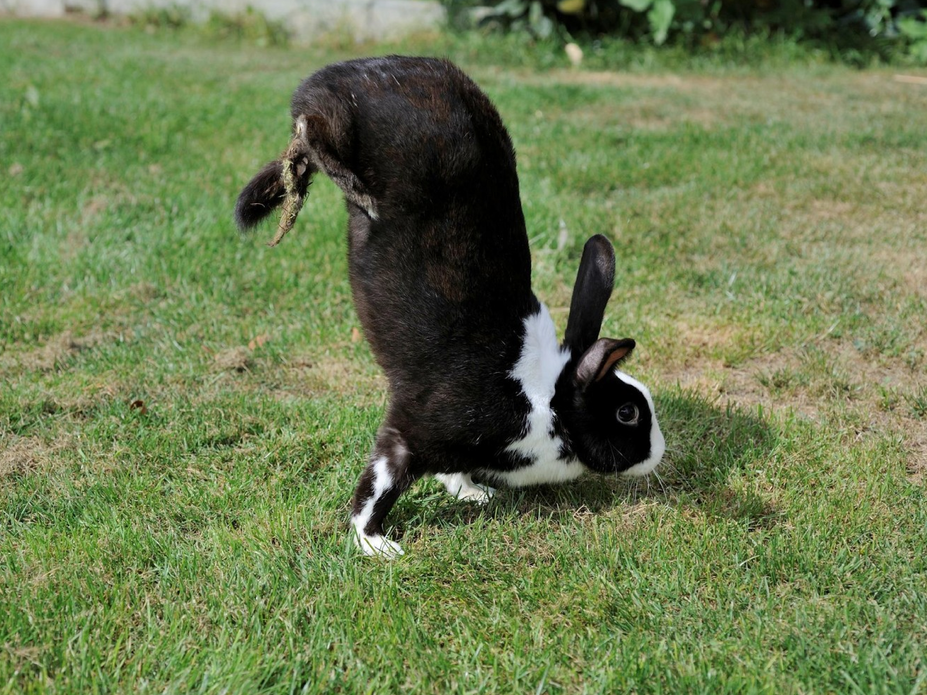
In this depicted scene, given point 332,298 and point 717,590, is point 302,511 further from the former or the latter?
point 332,298

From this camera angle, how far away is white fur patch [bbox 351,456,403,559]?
9.15 ft

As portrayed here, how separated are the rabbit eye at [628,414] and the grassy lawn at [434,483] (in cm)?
30

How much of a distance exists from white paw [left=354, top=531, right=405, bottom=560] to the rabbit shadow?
14 cm

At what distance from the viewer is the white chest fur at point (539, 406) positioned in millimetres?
2873

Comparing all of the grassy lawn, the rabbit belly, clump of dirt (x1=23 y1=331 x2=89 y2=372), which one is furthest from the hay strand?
clump of dirt (x1=23 y1=331 x2=89 y2=372)

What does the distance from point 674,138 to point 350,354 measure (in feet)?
11.3

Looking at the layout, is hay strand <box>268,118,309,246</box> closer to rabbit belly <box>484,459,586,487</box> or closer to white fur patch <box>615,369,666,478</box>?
rabbit belly <box>484,459,586,487</box>

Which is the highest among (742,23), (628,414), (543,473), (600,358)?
(742,23)

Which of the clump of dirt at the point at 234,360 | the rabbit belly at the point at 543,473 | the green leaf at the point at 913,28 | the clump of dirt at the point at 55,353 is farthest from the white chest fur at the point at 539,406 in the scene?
the green leaf at the point at 913,28

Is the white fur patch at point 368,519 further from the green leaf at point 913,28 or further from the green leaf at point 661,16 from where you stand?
the green leaf at point 913,28

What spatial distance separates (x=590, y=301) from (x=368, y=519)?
0.96 metres

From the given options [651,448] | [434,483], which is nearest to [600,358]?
[651,448]

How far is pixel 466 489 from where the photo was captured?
3135mm

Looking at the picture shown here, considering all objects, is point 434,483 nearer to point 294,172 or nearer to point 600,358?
point 600,358
